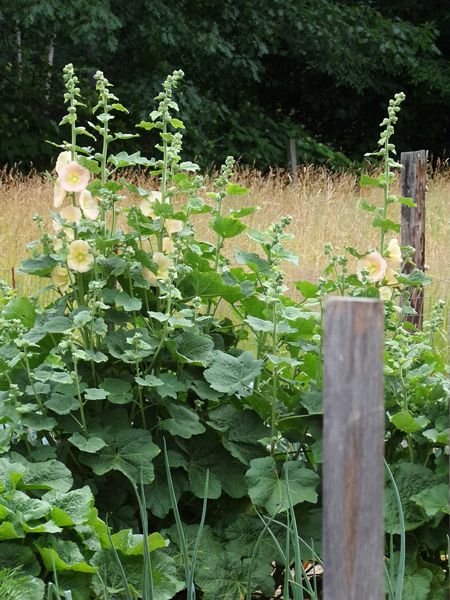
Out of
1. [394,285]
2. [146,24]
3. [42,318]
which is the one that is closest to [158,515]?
[42,318]

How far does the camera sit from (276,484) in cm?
246

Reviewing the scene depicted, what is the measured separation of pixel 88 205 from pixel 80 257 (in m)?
0.16

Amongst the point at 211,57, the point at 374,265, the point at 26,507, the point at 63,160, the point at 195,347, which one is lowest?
the point at 26,507

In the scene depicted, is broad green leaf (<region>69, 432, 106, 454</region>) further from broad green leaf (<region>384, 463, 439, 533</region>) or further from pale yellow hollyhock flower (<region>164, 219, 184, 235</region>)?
broad green leaf (<region>384, 463, 439, 533</region>)

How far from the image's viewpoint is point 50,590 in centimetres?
188

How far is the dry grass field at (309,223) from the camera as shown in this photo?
6.80 meters

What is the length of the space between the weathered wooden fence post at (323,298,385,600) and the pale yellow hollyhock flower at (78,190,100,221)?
1831 millimetres

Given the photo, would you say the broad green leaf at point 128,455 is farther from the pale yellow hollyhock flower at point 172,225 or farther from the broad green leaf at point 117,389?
the pale yellow hollyhock flower at point 172,225

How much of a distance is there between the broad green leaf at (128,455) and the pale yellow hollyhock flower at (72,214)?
56cm

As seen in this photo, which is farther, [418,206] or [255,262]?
[418,206]

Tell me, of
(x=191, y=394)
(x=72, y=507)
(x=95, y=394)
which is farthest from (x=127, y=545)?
(x=191, y=394)

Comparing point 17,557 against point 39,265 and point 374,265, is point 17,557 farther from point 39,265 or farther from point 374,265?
point 374,265

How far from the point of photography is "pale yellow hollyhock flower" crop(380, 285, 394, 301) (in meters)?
2.67

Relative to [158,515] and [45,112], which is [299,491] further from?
[45,112]
